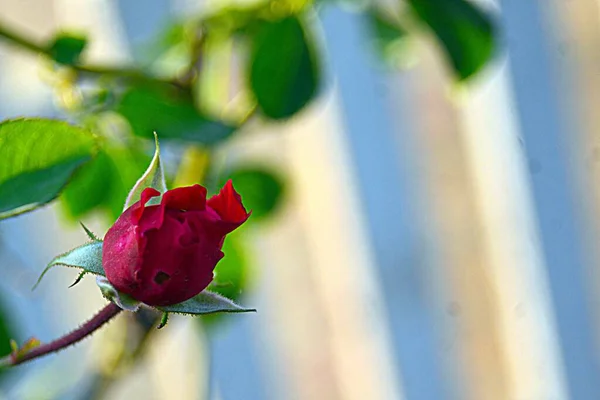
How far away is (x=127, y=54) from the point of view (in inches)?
41.2

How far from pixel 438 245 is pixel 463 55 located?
46 cm

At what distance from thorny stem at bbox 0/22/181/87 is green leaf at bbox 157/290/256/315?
0.27 metres

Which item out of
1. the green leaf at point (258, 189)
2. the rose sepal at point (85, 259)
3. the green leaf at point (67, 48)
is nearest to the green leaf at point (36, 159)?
the rose sepal at point (85, 259)

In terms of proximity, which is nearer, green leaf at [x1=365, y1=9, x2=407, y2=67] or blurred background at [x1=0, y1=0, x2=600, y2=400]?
blurred background at [x1=0, y1=0, x2=600, y2=400]

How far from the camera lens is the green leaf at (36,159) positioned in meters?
0.33

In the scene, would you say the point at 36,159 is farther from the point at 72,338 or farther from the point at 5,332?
the point at 5,332

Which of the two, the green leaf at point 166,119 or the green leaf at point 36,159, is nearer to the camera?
the green leaf at point 36,159

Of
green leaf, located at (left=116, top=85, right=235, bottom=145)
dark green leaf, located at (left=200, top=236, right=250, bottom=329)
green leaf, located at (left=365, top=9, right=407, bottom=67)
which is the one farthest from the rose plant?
green leaf, located at (left=365, top=9, right=407, bottom=67)

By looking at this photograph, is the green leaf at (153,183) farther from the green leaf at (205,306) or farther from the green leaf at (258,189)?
the green leaf at (258,189)

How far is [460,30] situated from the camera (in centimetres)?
58

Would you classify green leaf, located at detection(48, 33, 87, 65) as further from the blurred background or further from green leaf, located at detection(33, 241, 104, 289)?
green leaf, located at detection(33, 241, 104, 289)

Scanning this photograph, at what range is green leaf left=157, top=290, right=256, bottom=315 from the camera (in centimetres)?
28

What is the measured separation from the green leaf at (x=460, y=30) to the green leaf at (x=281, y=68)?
0.31 ft

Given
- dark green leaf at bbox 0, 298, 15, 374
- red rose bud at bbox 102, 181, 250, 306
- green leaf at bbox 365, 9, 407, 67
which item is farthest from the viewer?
green leaf at bbox 365, 9, 407, 67
